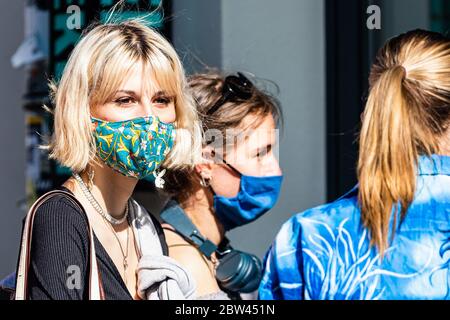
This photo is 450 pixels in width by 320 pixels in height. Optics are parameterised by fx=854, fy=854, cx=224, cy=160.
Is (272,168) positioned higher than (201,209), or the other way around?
(272,168)

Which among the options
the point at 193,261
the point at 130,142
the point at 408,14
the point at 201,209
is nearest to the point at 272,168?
the point at 201,209

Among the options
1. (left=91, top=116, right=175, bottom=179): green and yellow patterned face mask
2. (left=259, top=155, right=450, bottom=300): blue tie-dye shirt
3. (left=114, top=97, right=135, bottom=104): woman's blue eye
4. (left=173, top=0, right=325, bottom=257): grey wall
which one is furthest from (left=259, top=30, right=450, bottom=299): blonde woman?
(left=173, top=0, right=325, bottom=257): grey wall

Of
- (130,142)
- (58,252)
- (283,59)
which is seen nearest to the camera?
(58,252)

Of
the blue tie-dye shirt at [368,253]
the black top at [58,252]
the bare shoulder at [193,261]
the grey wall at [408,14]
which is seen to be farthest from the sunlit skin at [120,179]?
the grey wall at [408,14]

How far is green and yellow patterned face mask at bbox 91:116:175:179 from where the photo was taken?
2510mm

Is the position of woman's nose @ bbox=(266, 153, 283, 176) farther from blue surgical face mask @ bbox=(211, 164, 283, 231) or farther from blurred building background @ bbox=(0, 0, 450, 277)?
blurred building background @ bbox=(0, 0, 450, 277)

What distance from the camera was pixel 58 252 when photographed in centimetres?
223

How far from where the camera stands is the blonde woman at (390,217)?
224 cm

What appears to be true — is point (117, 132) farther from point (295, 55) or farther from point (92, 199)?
point (295, 55)

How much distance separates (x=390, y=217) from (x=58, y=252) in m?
0.88
